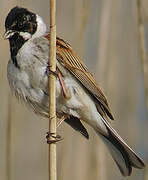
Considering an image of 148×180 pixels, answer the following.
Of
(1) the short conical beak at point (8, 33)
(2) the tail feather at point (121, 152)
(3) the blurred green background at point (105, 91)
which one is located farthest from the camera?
(3) the blurred green background at point (105, 91)

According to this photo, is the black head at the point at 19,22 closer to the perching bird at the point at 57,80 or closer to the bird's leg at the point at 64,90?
the perching bird at the point at 57,80

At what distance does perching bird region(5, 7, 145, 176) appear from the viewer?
2.31 metres

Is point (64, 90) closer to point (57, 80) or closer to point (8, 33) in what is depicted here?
point (57, 80)

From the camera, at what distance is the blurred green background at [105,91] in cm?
257

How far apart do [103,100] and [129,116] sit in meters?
0.69

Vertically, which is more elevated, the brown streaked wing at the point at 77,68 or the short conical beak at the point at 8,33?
the short conical beak at the point at 8,33

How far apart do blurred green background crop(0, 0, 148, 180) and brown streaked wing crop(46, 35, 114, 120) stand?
144 mm

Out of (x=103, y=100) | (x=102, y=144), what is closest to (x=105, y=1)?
(x=103, y=100)

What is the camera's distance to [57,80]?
2.35 m

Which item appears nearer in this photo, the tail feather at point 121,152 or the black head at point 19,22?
the black head at point 19,22

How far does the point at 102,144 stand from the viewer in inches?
107

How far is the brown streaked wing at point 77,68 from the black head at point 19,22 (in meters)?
0.12

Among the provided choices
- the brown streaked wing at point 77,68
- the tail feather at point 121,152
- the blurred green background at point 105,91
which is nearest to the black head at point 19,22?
the brown streaked wing at point 77,68

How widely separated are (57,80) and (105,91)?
1.56 ft
